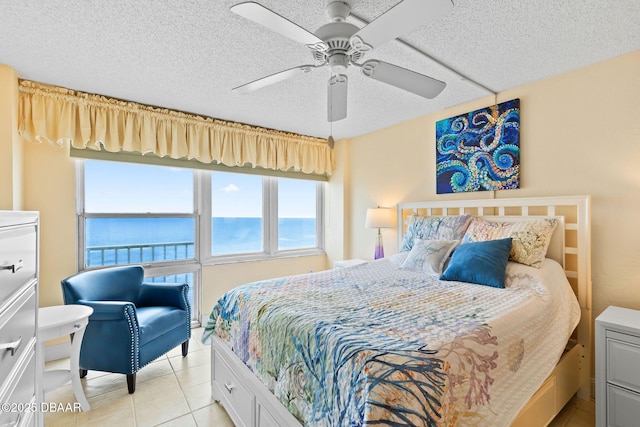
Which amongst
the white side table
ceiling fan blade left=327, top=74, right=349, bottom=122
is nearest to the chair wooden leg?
the white side table

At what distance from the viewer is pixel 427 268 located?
7.79 feet

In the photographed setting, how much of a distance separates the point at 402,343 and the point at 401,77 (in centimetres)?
142

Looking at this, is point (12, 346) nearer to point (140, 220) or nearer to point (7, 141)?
point (7, 141)

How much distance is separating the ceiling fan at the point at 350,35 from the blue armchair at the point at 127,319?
6.12 ft

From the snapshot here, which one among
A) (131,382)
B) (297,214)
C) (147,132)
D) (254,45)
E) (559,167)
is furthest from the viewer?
(297,214)

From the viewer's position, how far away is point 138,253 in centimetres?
318

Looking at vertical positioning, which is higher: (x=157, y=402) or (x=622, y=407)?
(x=622, y=407)

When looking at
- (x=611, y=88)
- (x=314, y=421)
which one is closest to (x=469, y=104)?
(x=611, y=88)

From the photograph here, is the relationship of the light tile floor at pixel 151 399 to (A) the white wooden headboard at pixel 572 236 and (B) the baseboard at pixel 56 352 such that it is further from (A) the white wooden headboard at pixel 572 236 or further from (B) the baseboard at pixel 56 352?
(A) the white wooden headboard at pixel 572 236

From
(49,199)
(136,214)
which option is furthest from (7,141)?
(136,214)

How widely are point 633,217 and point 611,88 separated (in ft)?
3.01

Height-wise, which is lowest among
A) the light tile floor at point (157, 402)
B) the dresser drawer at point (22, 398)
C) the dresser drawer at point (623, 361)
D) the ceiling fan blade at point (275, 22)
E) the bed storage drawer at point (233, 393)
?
the light tile floor at point (157, 402)

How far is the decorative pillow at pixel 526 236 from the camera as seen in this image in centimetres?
208

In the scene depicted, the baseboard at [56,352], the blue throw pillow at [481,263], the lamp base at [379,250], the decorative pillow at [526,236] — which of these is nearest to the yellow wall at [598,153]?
the decorative pillow at [526,236]
